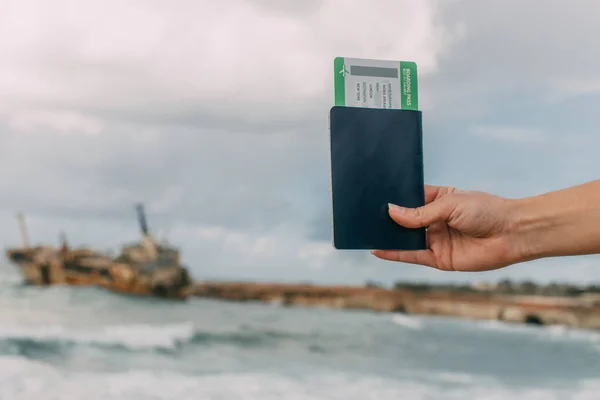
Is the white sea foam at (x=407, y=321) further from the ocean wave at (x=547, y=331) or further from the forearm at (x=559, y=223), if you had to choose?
the forearm at (x=559, y=223)

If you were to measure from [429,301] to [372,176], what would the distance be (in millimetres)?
1541

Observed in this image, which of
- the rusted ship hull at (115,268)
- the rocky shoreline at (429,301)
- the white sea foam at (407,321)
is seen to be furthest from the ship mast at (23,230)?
the white sea foam at (407,321)

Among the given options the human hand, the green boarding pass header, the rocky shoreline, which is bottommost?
the rocky shoreline

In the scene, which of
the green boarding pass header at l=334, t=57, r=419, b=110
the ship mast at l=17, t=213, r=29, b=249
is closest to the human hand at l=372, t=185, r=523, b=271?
the green boarding pass header at l=334, t=57, r=419, b=110

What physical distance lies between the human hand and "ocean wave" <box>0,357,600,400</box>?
47.5 inches

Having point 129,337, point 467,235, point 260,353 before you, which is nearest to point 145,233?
point 129,337

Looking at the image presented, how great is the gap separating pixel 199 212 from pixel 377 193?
141 centimetres

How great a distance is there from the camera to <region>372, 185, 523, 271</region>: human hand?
1.05 meters

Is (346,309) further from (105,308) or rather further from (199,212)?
(105,308)

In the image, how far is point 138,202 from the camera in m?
2.28

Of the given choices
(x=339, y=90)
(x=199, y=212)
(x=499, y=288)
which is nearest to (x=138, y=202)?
(x=199, y=212)

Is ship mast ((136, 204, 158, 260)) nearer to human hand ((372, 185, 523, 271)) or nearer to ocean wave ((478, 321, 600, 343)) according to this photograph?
ocean wave ((478, 321, 600, 343))

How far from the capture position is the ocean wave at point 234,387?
6.91 feet

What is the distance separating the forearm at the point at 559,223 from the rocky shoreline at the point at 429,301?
4.33 ft
